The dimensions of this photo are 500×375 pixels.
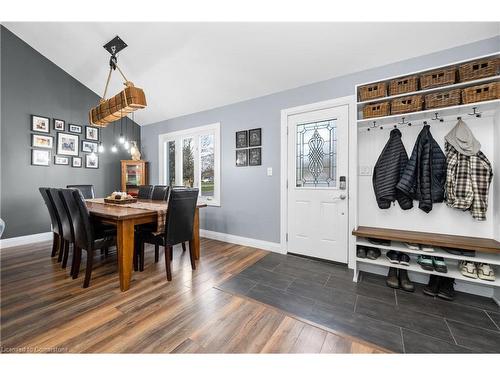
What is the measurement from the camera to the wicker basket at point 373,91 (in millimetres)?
2191

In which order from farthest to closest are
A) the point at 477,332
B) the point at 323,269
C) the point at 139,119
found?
the point at 139,119
the point at 323,269
the point at 477,332

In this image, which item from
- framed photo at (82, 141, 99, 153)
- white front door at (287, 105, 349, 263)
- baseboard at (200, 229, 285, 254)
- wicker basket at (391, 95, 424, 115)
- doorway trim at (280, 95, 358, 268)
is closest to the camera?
wicker basket at (391, 95, 424, 115)

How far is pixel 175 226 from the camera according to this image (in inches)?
90.7

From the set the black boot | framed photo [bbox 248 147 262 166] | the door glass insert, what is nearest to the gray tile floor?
the black boot

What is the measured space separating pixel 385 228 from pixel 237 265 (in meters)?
1.79

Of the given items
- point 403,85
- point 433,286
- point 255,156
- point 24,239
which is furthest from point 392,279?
point 24,239

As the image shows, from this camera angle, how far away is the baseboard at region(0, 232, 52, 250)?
3.29 m

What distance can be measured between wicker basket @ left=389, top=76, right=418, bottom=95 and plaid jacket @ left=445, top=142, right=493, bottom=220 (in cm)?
72

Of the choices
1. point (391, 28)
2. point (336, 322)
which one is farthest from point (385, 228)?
point (391, 28)

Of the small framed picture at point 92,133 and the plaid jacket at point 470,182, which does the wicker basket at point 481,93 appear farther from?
the small framed picture at point 92,133

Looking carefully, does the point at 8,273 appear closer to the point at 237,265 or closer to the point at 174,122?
the point at 237,265

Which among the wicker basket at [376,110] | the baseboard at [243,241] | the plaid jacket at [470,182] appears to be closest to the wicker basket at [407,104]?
the wicker basket at [376,110]

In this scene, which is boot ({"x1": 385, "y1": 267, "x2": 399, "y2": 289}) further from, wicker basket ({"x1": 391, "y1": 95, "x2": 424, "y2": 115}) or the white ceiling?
the white ceiling

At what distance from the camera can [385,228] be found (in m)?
2.42
